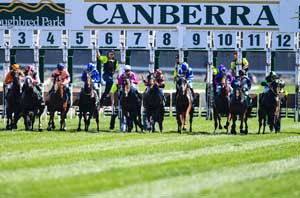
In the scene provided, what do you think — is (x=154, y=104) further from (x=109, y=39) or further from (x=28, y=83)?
(x=109, y=39)

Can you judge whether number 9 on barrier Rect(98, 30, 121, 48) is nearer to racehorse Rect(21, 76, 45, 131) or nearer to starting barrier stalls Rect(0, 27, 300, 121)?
starting barrier stalls Rect(0, 27, 300, 121)

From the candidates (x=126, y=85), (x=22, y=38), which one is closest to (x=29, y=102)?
(x=126, y=85)

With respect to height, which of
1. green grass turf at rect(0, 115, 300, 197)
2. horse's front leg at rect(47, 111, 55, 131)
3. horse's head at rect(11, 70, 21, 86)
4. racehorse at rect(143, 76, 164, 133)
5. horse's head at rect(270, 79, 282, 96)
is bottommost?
green grass turf at rect(0, 115, 300, 197)

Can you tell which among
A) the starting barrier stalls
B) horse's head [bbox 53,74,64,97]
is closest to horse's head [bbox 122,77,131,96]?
horse's head [bbox 53,74,64,97]

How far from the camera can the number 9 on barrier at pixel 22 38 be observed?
137ft

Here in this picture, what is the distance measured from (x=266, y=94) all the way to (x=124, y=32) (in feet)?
28.7

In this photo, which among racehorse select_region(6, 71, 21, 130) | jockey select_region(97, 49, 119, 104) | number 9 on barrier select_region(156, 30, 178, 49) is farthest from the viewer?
number 9 on barrier select_region(156, 30, 178, 49)

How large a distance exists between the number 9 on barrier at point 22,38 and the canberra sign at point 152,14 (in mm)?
2970

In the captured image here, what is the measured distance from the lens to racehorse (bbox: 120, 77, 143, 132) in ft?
100

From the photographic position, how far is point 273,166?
64.7 feet

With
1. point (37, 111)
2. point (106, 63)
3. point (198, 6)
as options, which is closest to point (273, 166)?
point (37, 111)

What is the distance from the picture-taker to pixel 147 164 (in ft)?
64.0

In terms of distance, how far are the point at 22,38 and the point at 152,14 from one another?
19.4 ft

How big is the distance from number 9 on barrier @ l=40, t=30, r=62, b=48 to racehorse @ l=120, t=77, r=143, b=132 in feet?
35.2
